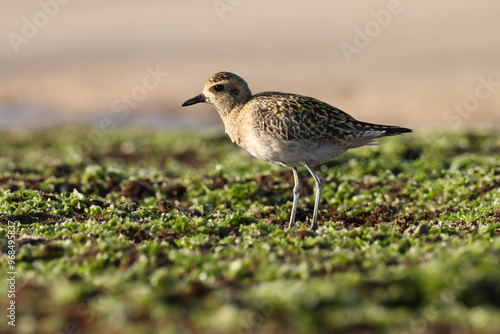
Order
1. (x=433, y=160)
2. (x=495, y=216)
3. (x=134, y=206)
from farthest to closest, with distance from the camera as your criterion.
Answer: (x=433, y=160)
(x=134, y=206)
(x=495, y=216)

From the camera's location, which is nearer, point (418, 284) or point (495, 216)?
point (418, 284)

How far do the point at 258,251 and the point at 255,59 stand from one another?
36373 millimetres

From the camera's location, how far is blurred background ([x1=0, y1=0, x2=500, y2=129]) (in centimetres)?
3288

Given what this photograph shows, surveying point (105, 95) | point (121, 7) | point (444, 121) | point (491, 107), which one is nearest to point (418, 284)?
point (444, 121)

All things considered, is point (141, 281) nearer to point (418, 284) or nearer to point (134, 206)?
point (418, 284)

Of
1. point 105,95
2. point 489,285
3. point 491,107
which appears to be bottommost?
point 489,285

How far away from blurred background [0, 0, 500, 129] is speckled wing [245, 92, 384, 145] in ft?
57.3

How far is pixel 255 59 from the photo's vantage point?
143 ft

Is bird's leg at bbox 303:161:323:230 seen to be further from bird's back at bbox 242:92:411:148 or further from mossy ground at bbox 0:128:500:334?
bird's back at bbox 242:92:411:148

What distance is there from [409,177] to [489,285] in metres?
7.68

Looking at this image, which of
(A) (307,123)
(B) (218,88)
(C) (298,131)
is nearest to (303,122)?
(A) (307,123)

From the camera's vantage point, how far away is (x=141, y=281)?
7051mm

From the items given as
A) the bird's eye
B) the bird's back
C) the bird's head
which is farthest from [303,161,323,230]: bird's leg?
the bird's eye

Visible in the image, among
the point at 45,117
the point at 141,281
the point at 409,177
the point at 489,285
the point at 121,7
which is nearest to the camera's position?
the point at 489,285
